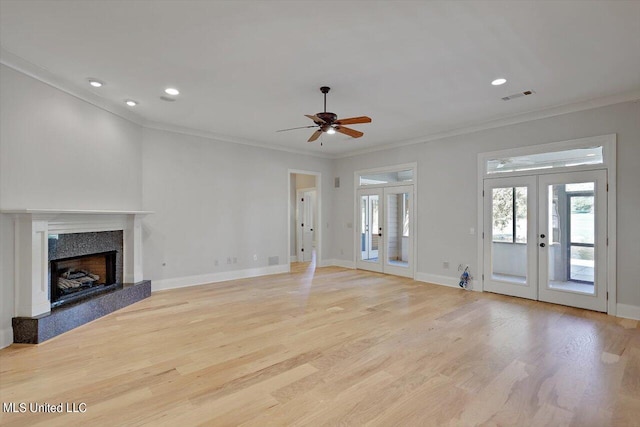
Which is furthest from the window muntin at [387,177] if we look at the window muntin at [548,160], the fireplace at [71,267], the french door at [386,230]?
the fireplace at [71,267]

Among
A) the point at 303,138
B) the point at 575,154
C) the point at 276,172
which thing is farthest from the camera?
the point at 276,172

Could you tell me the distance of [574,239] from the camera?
4.71 m

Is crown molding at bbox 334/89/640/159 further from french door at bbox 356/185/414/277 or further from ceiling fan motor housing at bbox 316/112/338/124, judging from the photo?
ceiling fan motor housing at bbox 316/112/338/124

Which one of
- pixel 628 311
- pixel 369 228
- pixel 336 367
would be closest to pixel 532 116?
pixel 628 311

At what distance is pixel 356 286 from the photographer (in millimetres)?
6035

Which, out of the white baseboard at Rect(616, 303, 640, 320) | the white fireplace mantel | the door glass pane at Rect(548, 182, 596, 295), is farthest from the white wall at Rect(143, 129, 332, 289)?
the white baseboard at Rect(616, 303, 640, 320)

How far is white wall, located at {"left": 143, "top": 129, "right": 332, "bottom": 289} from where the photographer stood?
5668 millimetres

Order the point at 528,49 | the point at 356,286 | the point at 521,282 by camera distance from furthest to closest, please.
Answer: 1. the point at 356,286
2. the point at 521,282
3. the point at 528,49

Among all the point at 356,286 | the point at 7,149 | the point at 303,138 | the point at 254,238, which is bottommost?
the point at 356,286

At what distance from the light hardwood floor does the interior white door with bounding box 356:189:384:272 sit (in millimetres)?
2868

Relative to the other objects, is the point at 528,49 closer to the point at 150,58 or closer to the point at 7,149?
the point at 150,58

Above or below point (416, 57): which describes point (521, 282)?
below

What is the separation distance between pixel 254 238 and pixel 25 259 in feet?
12.9

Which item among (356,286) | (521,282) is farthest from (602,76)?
(356,286)
